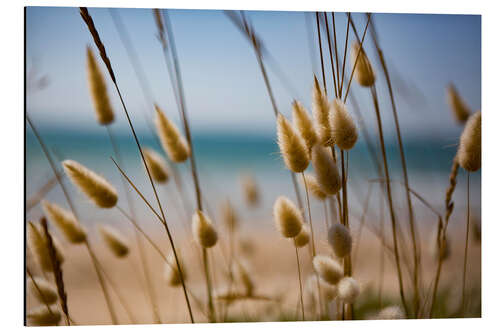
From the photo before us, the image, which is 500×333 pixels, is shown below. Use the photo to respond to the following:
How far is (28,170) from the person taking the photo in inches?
58.8

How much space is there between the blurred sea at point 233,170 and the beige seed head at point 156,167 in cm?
3

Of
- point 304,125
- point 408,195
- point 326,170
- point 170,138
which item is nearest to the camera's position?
point 326,170

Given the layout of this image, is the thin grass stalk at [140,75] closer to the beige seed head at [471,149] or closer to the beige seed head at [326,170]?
the beige seed head at [326,170]

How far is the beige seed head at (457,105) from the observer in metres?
1.65

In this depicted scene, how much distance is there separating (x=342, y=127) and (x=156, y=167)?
586 mm

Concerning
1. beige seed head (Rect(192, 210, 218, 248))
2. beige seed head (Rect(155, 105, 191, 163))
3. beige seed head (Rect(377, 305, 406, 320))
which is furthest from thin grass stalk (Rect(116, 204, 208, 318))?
beige seed head (Rect(377, 305, 406, 320))

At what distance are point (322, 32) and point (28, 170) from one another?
1.00 metres

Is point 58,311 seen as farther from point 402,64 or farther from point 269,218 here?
point 402,64

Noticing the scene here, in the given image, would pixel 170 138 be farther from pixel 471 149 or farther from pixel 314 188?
pixel 471 149

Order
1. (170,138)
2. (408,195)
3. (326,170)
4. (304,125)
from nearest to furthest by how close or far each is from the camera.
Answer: (326,170), (304,125), (170,138), (408,195)

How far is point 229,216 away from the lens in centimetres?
158

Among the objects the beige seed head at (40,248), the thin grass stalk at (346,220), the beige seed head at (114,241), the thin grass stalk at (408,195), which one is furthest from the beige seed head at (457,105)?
the beige seed head at (40,248)

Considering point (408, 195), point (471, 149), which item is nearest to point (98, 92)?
point (408, 195)
